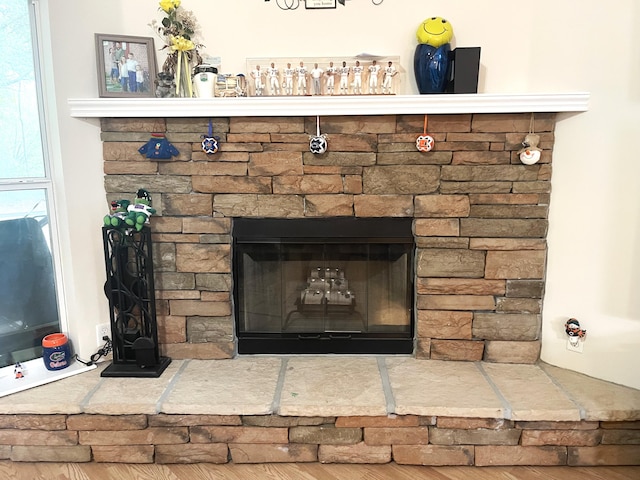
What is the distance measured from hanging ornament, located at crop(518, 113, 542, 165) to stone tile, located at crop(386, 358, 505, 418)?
99cm

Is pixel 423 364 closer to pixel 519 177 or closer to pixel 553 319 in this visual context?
pixel 553 319

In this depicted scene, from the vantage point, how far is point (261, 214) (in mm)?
2188

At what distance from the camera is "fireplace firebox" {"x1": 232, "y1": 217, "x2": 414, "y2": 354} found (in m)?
2.26

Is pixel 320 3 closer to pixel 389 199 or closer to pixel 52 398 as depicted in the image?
pixel 389 199

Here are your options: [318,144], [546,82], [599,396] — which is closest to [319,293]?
[318,144]

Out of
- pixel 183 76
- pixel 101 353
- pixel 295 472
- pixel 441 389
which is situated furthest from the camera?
pixel 101 353

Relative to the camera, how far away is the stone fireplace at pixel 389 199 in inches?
82.4

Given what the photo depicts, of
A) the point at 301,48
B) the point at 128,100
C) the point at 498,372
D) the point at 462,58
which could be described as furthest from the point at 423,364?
the point at 128,100

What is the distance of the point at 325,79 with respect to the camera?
208 cm

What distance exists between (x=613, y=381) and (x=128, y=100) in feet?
8.08

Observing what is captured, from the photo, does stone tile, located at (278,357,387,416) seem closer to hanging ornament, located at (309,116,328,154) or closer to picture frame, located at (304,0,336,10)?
hanging ornament, located at (309,116,328,154)

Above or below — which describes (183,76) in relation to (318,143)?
above

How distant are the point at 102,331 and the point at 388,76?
1817 millimetres

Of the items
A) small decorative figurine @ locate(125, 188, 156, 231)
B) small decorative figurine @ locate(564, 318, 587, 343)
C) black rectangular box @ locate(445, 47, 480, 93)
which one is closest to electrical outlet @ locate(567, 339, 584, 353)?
small decorative figurine @ locate(564, 318, 587, 343)
